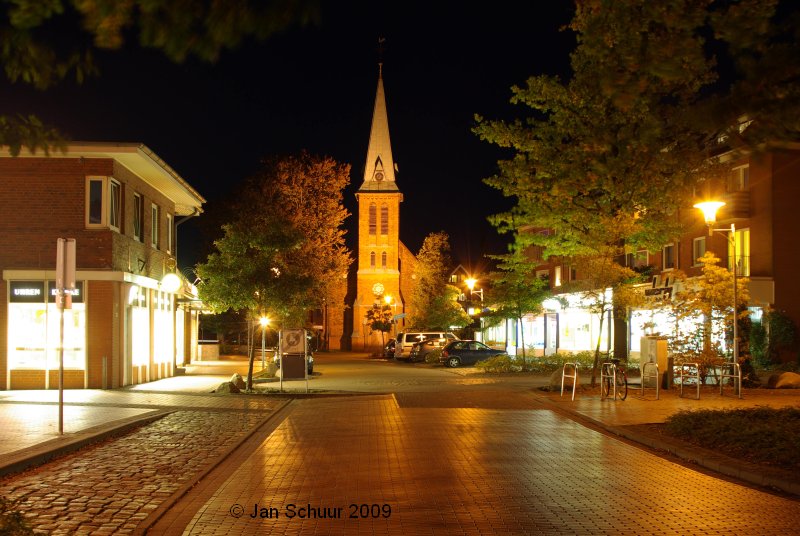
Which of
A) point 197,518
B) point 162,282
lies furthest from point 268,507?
point 162,282

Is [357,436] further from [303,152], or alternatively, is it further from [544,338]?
[544,338]

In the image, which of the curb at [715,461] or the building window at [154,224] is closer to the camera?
the curb at [715,461]

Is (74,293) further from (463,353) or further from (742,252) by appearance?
(742,252)

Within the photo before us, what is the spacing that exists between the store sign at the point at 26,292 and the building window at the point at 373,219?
64.1 meters

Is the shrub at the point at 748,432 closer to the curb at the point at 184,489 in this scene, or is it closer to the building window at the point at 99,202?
the curb at the point at 184,489

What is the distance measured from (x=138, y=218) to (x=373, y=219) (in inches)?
2363

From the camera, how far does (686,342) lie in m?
23.9

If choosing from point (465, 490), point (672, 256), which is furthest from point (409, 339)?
point (465, 490)

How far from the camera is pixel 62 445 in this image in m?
12.3

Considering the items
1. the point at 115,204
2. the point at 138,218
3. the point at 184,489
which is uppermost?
the point at 115,204

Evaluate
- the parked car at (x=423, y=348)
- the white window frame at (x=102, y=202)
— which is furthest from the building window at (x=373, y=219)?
the white window frame at (x=102, y=202)

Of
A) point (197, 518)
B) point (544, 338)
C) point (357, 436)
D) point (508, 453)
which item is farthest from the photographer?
point (544, 338)

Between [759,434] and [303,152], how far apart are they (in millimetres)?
44393

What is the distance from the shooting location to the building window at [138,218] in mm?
26828
